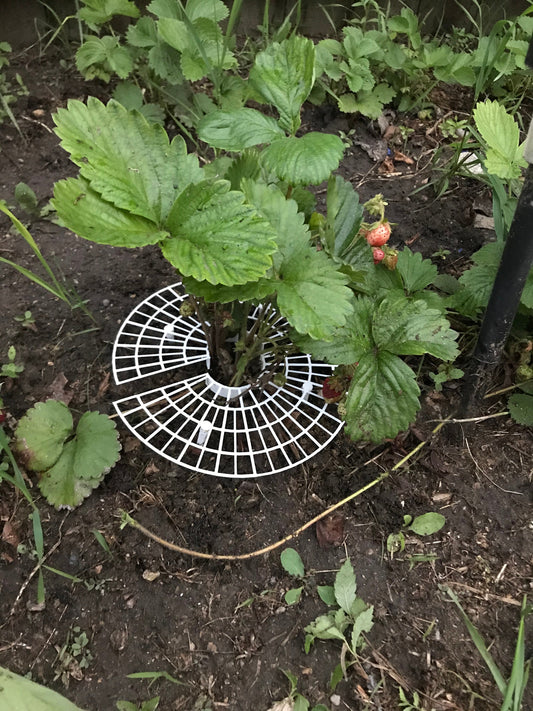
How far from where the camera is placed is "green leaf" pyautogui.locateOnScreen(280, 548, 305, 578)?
56.2 inches

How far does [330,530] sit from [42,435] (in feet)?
2.62

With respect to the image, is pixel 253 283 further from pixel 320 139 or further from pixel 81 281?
pixel 81 281

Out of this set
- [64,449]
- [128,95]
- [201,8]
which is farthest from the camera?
[128,95]

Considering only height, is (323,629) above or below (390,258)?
below

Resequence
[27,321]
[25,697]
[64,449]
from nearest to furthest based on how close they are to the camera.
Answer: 1. [25,697]
2. [64,449]
3. [27,321]

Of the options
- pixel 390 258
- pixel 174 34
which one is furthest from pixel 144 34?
pixel 390 258

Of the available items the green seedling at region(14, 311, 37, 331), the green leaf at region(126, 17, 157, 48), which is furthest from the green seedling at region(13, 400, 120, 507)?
the green leaf at region(126, 17, 157, 48)

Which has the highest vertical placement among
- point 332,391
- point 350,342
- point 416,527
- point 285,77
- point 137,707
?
point 285,77

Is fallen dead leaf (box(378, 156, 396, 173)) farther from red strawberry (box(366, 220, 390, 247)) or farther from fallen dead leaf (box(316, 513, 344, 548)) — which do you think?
fallen dead leaf (box(316, 513, 344, 548))

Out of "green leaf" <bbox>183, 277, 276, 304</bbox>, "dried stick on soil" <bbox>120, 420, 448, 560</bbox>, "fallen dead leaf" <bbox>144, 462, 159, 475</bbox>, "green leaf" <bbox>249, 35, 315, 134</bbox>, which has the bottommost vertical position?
"dried stick on soil" <bbox>120, 420, 448, 560</bbox>

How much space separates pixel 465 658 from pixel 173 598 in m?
0.69

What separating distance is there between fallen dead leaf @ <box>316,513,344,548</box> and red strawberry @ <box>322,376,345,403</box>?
1.01 feet

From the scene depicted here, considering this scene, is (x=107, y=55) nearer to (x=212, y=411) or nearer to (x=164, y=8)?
(x=164, y=8)

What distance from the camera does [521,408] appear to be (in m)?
1.70
